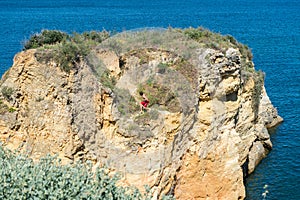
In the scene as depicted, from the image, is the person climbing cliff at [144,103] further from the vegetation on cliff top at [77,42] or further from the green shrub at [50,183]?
the green shrub at [50,183]

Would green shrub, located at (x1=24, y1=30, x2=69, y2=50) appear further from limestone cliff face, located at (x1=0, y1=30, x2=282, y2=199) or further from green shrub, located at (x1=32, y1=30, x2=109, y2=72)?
limestone cliff face, located at (x1=0, y1=30, x2=282, y2=199)

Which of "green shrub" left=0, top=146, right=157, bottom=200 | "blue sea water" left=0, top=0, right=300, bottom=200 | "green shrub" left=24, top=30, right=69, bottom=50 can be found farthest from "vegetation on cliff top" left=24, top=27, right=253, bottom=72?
"green shrub" left=0, top=146, right=157, bottom=200

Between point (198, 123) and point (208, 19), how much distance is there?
63.5 metres

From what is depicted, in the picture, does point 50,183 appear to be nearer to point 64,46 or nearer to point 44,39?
point 64,46

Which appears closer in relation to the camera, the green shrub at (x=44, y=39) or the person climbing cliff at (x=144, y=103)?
the person climbing cliff at (x=144, y=103)

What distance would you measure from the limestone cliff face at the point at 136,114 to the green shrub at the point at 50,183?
17.6ft

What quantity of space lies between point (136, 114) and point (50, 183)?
6968mm

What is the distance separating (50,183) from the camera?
9.57 meters

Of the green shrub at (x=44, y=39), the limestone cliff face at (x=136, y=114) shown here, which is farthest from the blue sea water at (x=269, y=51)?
the limestone cliff face at (x=136, y=114)

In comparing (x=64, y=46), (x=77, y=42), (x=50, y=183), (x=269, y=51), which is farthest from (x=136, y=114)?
(x=269, y=51)

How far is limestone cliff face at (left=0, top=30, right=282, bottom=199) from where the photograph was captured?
15992mm

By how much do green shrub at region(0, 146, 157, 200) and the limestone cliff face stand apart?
5352 millimetres

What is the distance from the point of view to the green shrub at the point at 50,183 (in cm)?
916

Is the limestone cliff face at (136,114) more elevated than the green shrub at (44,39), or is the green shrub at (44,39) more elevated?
the green shrub at (44,39)
